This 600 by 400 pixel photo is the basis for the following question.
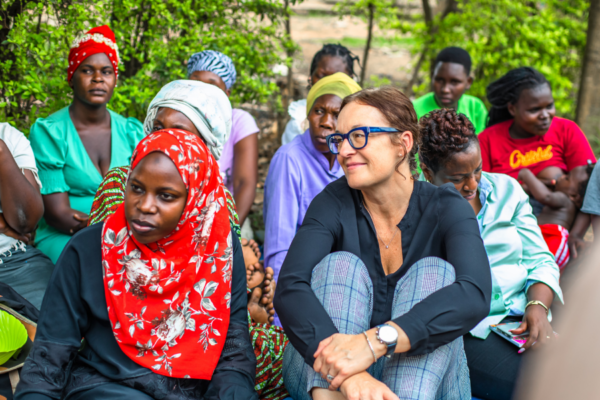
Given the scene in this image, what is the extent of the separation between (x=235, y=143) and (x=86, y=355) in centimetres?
224

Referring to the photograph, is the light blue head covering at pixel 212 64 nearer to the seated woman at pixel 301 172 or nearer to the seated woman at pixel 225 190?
the seated woman at pixel 301 172

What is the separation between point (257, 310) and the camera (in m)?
3.16

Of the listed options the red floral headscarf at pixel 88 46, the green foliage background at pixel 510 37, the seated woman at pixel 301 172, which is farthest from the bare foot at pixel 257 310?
the green foliage background at pixel 510 37

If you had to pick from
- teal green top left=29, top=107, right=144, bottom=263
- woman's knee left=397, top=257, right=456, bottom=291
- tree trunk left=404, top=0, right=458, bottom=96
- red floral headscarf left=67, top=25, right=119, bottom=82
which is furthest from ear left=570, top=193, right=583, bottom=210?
red floral headscarf left=67, top=25, right=119, bottom=82

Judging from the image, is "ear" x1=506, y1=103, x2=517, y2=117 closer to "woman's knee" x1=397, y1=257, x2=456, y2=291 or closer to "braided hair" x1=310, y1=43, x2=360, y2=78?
"braided hair" x1=310, y1=43, x2=360, y2=78

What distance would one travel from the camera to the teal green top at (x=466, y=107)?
4965 mm

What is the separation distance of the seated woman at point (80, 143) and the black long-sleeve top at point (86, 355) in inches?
51.9

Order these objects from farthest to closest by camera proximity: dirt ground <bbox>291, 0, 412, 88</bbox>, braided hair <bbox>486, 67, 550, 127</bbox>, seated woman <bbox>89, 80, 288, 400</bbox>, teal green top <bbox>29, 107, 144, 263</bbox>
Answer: dirt ground <bbox>291, 0, 412, 88</bbox> < braided hair <bbox>486, 67, 550, 127</bbox> < teal green top <bbox>29, 107, 144, 263</bbox> < seated woman <bbox>89, 80, 288, 400</bbox>

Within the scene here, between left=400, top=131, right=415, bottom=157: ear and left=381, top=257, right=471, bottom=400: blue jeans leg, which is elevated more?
left=400, top=131, right=415, bottom=157: ear

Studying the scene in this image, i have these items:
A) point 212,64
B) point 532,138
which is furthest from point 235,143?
point 532,138

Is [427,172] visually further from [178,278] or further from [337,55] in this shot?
[337,55]

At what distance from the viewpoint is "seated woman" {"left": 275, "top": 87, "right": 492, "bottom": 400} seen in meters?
1.98

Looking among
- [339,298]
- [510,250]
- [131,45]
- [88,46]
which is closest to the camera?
[339,298]

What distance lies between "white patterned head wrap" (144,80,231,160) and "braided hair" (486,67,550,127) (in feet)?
7.90
